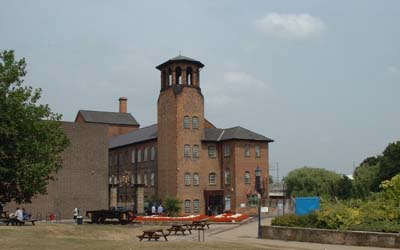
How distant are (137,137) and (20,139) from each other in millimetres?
51229

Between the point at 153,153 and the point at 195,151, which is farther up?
the point at 153,153

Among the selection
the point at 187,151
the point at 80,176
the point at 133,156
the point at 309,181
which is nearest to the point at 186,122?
the point at 187,151

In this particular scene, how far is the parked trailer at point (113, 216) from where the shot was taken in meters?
39.9

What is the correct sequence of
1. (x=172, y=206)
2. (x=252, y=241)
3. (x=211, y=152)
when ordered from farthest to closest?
(x=211, y=152), (x=172, y=206), (x=252, y=241)

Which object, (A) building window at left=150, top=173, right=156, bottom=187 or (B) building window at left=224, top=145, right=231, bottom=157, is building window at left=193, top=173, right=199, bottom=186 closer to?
(B) building window at left=224, top=145, right=231, bottom=157

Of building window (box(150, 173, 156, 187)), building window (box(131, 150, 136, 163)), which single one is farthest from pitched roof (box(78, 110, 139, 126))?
building window (box(150, 173, 156, 187))

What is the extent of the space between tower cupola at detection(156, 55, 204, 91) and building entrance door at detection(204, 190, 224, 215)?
12400 mm

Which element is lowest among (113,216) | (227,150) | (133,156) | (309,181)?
(113,216)

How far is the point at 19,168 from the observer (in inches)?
1128

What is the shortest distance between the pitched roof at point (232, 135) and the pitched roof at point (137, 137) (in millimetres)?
7174

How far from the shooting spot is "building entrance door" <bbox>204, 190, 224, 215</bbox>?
6644cm

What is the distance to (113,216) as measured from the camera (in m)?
40.4

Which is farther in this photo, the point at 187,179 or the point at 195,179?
the point at 195,179

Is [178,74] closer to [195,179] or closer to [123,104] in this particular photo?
[195,179]
